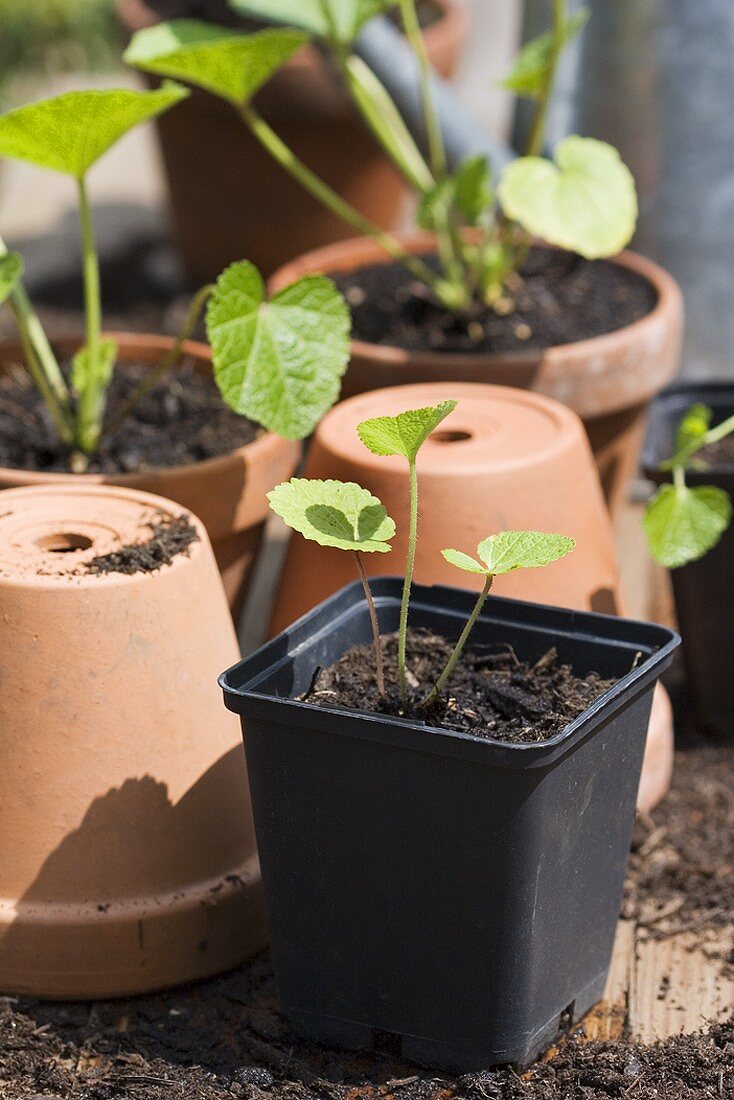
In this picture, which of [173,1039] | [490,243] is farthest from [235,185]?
[173,1039]

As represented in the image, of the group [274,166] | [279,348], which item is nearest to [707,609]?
[279,348]

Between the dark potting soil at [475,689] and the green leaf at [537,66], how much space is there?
95 centimetres

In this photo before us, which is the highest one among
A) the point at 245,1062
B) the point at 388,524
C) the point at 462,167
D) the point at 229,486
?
the point at 462,167

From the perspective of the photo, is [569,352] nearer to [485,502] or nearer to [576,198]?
[576,198]

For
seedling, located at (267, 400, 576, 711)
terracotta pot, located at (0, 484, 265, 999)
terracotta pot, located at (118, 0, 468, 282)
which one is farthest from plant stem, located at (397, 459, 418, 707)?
terracotta pot, located at (118, 0, 468, 282)

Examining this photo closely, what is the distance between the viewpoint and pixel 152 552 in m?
1.33

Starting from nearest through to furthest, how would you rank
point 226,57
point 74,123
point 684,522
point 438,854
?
point 438,854, point 74,123, point 684,522, point 226,57

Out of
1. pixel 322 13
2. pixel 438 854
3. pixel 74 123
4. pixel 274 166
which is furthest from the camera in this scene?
pixel 274 166

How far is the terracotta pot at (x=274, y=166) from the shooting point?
278cm

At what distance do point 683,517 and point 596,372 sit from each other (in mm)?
447

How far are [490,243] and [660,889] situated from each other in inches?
40.9

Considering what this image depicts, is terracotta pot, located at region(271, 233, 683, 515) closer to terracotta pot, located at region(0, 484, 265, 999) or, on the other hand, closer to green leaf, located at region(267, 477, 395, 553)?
terracotta pot, located at region(0, 484, 265, 999)

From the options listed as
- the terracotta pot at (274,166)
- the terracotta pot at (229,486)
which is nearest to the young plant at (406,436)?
the terracotta pot at (229,486)

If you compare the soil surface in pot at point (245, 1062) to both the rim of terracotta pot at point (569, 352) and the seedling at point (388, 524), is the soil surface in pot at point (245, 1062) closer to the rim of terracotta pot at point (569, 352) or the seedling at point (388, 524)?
the seedling at point (388, 524)
